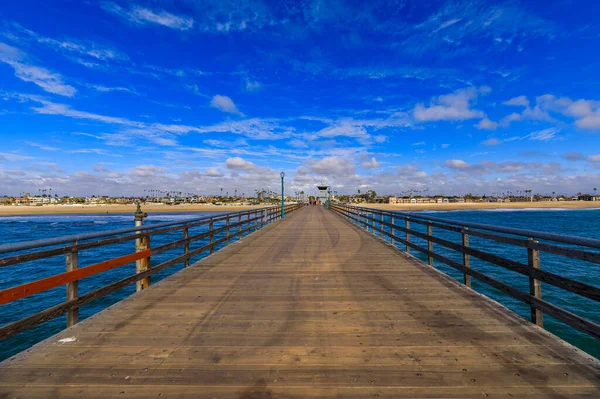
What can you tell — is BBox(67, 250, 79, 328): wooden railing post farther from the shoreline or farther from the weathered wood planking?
the shoreline

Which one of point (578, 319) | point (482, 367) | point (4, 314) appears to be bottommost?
point (4, 314)

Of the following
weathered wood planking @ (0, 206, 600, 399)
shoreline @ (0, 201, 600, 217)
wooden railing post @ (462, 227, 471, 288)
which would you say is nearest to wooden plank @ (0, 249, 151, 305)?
weathered wood planking @ (0, 206, 600, 399)

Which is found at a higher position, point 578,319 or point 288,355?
point 578,319

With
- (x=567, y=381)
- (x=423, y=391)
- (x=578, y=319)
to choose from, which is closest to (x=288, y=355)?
(x=423, y=391)

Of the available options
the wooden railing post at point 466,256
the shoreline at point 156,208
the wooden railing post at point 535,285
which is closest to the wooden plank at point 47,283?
the wooden railing post at point 535,285

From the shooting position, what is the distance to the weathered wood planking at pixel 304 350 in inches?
96.3

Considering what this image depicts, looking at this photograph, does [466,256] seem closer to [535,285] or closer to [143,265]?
[535,285]

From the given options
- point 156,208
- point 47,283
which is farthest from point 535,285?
point 156,208

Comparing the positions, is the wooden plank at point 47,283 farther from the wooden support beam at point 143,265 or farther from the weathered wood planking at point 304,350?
the wooden support beam at point 143,265

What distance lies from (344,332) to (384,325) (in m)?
0.56

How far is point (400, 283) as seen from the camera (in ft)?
18.0

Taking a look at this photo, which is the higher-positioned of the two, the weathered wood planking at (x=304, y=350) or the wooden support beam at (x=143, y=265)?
the wooden support beam at (x=143, y=265)

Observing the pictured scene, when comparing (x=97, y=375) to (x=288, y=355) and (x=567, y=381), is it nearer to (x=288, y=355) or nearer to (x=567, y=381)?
(x=288, y=355)

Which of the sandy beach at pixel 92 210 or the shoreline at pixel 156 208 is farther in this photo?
the shoreline at pixel 156 208
